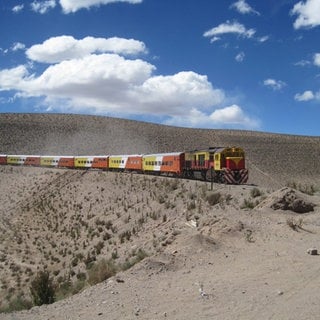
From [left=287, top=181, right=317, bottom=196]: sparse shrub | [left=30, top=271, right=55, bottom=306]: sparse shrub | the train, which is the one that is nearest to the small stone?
[left=30, top=271, right=55, bottom=306]: sparse shrub

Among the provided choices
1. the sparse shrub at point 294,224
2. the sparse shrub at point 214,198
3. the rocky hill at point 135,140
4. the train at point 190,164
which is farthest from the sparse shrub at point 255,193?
the rocky hill at point 135,140

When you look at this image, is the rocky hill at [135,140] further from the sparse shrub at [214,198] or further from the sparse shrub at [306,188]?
the sparse shrub at [214,198]

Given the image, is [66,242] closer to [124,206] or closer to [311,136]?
[124,206]

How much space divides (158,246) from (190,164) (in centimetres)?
2346

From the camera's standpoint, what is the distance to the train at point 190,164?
35031 mm

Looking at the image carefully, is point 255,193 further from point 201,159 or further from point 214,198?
point 201,159

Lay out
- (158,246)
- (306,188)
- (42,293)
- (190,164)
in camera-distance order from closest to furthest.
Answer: (42,293) → (158,246) → (306,188) → (190,164)

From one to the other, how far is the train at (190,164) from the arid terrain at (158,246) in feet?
11.9

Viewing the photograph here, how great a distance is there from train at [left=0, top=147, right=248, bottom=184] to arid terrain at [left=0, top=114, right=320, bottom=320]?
3.63 meters

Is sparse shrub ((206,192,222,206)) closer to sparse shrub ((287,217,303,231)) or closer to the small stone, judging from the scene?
sparse shrub ((287,217,303,231))

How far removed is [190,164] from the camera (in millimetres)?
41406

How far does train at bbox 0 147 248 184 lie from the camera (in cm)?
3503

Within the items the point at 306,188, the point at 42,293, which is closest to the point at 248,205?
the point at 306,188

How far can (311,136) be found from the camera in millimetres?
124750
